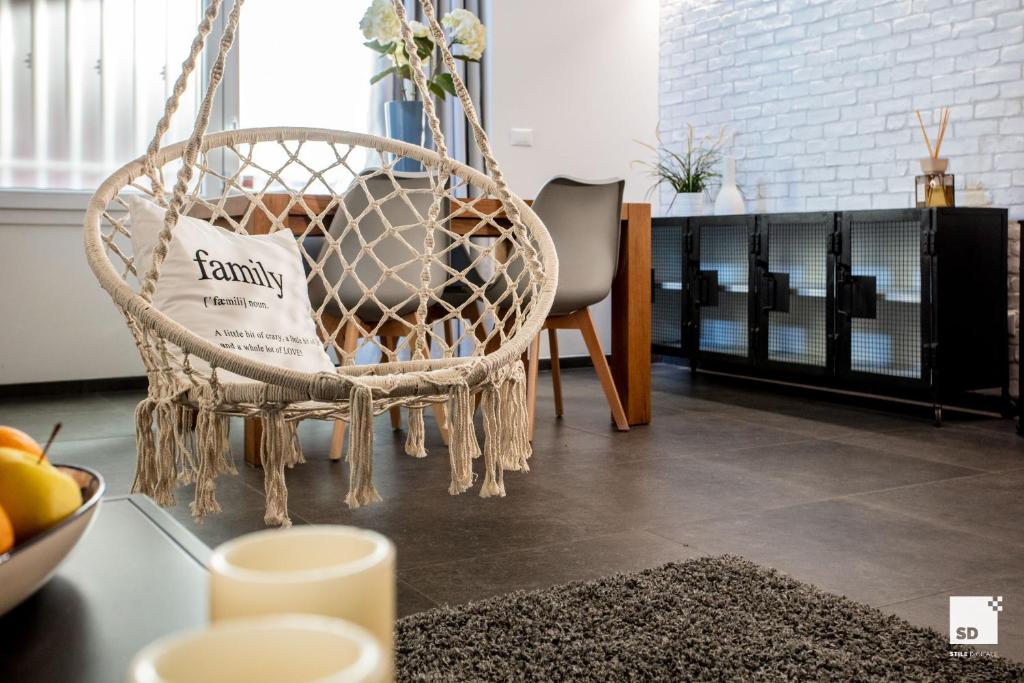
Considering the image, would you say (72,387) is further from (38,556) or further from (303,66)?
(38,556)

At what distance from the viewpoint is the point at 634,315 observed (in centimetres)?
363

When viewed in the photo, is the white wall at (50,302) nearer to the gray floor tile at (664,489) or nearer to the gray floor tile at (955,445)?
the gray floor tile at (664,489)

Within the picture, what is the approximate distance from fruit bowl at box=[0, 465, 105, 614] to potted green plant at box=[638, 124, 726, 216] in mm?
4579

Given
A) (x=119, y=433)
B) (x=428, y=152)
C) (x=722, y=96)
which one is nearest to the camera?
(x=428, y=152)

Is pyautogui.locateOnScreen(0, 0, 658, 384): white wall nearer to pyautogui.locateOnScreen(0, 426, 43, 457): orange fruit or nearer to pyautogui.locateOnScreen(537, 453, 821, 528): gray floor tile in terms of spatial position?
pyautogui.locateOnScreen(537, 453, 821, 528): gray floor tile

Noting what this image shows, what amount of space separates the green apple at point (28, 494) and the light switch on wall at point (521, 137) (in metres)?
4.68

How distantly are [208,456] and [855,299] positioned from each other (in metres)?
3.07

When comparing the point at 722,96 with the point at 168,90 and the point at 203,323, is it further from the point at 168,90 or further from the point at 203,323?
the point at 203,323

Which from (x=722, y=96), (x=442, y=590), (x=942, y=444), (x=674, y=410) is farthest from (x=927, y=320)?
(x=442, y=590)

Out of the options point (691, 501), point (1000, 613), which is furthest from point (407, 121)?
point (1000, 613)

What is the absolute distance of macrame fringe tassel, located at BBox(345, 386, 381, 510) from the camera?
4.58ft

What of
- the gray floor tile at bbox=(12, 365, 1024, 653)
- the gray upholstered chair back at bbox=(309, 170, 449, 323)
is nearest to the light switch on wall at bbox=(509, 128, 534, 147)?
the gray floor tile at bbox=(12, 365, 1024, 653)

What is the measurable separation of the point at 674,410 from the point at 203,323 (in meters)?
2.49

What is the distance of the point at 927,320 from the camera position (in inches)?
144
